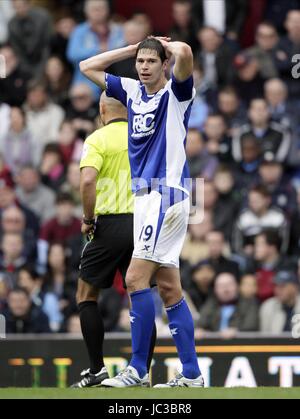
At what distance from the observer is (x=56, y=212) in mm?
15914

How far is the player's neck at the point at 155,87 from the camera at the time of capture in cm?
924

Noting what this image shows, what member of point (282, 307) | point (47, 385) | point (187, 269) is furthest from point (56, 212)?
point (47, 385)

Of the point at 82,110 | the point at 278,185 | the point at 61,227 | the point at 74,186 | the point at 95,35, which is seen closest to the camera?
the point at 278,185

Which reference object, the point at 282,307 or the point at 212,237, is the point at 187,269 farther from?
the point at 282,307

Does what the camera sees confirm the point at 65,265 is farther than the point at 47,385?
Yes

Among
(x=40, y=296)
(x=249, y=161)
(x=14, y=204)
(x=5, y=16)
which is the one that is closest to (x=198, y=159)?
(x=249, y=161)

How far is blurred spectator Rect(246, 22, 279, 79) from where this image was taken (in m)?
16.9

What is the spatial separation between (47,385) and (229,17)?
7489mm

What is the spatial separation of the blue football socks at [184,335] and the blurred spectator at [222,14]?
8971 millimetres

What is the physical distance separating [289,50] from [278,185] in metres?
2.11

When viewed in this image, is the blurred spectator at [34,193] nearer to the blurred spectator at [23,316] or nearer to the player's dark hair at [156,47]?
the blurred spectator at [23,316]

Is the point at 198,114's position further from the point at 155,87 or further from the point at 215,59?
the point at 155,87

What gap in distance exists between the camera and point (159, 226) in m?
9.10

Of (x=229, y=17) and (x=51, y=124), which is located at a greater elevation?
(x=229, y=17)
